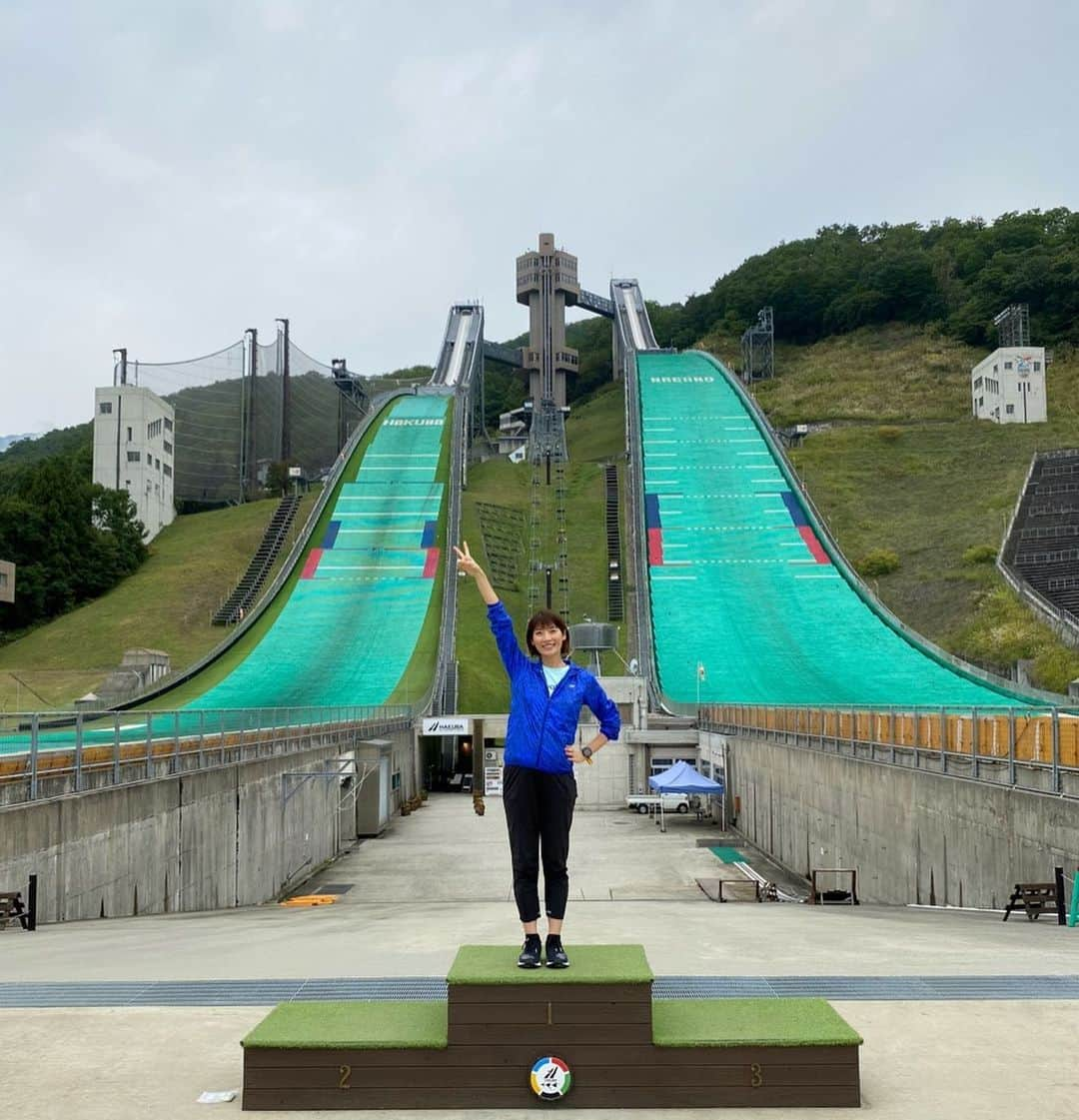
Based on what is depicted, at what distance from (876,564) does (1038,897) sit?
43.1 meters

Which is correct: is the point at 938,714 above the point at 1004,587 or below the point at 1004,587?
below

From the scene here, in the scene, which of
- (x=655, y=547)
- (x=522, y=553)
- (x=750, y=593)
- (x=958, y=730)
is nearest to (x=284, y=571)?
(x=522, y=553)

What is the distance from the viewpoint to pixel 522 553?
61.8 meters

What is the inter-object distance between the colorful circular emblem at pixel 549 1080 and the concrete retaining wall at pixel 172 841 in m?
8.47

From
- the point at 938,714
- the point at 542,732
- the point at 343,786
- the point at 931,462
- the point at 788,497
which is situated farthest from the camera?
the point at 931,462

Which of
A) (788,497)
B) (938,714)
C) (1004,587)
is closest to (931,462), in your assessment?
(788,497)

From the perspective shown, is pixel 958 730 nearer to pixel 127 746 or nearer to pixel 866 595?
pixel 127 746

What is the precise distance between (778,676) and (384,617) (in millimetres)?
17724

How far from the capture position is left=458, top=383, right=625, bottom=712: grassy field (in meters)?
47.3

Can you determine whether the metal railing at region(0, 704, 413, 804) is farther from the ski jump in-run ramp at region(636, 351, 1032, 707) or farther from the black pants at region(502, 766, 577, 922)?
the ski jump in-run ramp at region(636, 351, 1032, 707)

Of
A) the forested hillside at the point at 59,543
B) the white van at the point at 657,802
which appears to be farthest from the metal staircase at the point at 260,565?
the white van at the point at 657,802

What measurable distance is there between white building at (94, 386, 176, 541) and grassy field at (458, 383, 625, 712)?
19.0 metres

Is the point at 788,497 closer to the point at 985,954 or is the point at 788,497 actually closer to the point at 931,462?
the point at 931,462

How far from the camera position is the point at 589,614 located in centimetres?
5331
